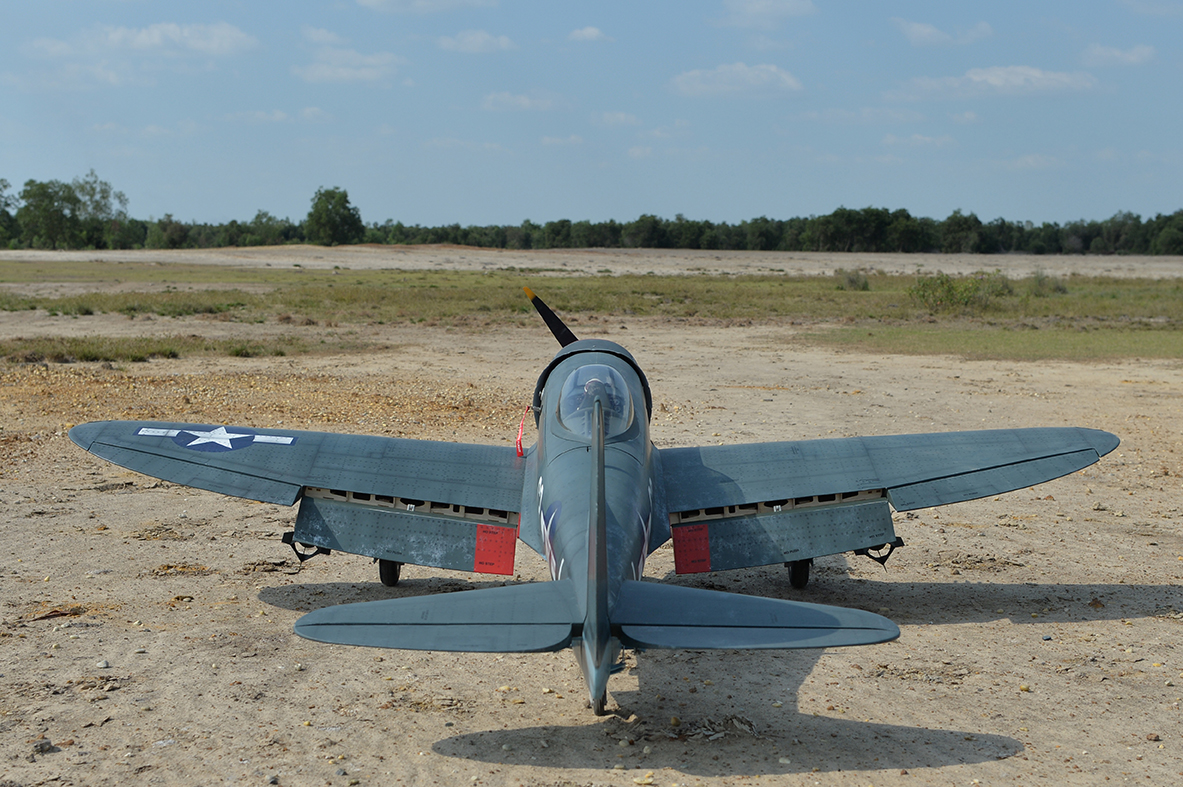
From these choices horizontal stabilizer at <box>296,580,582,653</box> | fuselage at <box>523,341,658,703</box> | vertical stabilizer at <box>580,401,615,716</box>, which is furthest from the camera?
fuselage at <box>523,341,658,703</box>

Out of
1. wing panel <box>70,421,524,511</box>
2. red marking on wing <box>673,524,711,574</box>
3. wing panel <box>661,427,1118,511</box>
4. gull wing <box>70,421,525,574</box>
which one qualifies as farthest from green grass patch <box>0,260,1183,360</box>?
red marking on wing <box>673,524,711,574</box>

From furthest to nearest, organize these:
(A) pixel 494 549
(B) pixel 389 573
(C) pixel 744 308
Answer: (C) pixel 744 308 → (B) pixel 389 573 → (A) pixel 494 549

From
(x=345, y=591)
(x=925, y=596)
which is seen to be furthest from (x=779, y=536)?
(x=345, y=591)

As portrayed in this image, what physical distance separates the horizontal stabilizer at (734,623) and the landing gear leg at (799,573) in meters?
3.29

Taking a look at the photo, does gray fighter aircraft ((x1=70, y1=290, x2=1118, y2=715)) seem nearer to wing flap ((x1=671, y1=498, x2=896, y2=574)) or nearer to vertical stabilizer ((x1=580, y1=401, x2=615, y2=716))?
wing flap ((x1=671, y1=498, x2=896, y2=574))

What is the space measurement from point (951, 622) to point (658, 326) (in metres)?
25.0

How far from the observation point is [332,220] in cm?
14250

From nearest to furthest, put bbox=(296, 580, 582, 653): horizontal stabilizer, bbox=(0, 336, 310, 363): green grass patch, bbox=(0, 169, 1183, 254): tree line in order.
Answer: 1. bbox=(296, 580, 582, 653): horizontal stabilizer
2. bbox=(0, 336, 310, 363): green grass patch
3. bbox=(0, 169, 1183, 254): tree line

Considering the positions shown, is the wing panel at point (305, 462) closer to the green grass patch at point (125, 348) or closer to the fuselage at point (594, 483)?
the fuselage at point (594, 483)

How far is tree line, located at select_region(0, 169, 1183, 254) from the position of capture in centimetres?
11831

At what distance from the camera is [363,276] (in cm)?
6544

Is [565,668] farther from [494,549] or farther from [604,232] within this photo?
[604,232]

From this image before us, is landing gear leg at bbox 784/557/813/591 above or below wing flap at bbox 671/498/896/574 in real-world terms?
below

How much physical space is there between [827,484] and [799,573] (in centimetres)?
116
